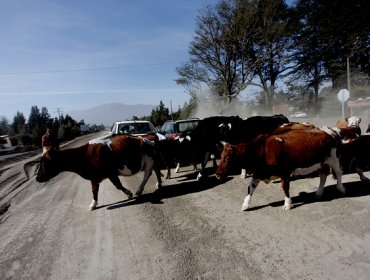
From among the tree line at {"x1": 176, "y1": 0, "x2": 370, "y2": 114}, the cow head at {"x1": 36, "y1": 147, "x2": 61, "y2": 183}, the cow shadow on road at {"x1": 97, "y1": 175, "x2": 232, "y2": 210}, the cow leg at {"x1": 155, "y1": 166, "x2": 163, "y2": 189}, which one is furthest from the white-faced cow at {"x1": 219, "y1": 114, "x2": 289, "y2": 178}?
the tree line at {"x1": 176, "y1": 0, "x2": 370, "y2": 114}

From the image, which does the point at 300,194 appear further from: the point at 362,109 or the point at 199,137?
the point at 362,109

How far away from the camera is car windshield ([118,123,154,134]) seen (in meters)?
14.1

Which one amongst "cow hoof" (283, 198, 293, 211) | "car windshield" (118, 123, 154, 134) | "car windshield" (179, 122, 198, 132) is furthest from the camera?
"car windshield" (179, 122, 198, 132)

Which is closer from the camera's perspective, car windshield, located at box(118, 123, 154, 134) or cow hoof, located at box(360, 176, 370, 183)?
cow hoof, located at box(360, 176, 370, 183)

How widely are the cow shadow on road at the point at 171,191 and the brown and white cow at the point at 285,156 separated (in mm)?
2124

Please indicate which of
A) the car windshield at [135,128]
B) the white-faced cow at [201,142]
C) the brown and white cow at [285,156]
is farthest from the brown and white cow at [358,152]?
the car windshield at [135,128]

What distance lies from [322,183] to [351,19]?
3591 cm

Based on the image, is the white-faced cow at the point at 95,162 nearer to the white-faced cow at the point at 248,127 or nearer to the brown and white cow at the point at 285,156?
the brown and white cow at the point at 285,156

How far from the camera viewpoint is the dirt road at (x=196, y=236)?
13.7ft

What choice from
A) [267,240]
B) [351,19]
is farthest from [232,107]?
[267,240]

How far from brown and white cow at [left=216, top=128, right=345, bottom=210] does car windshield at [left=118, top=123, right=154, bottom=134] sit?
27.0 feet

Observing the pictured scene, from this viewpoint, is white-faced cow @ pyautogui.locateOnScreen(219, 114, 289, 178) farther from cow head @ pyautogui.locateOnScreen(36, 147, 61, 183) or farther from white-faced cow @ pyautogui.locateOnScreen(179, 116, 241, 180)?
cow head @ pyautogui.locateOnScreen(36, 147, 61, 183)

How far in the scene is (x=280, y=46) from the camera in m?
34.0

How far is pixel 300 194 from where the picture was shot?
22.7ft
